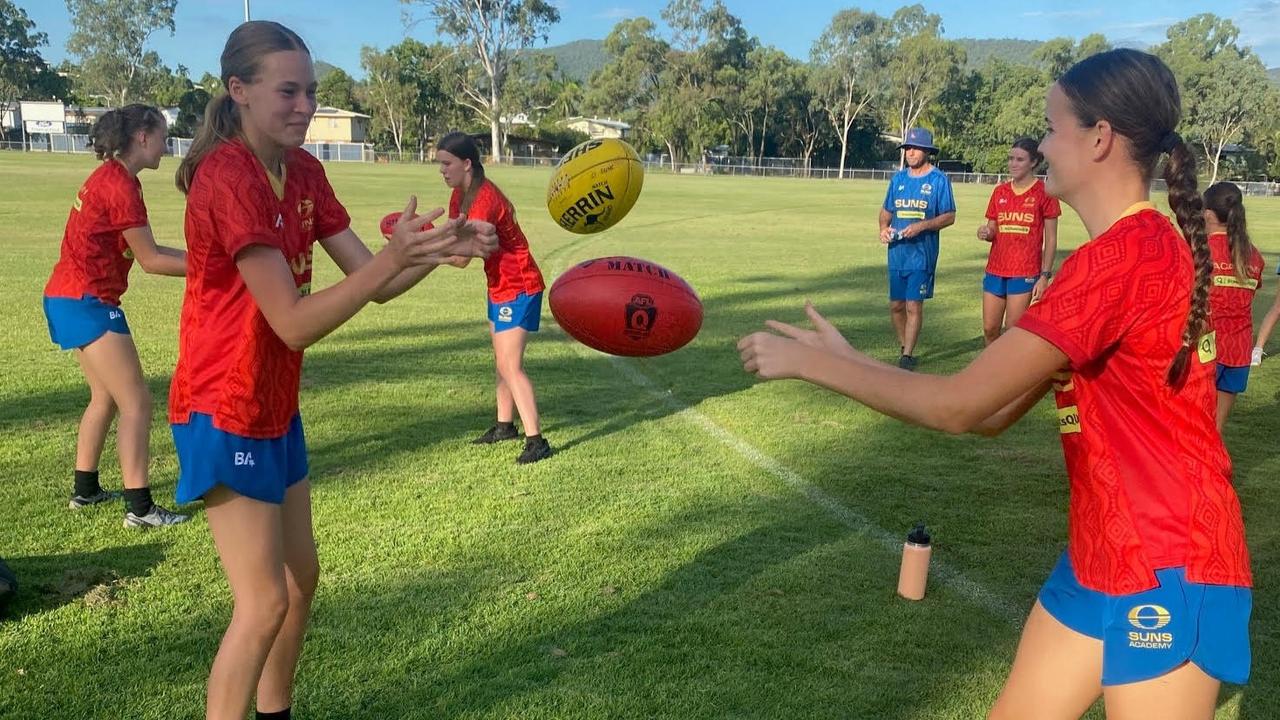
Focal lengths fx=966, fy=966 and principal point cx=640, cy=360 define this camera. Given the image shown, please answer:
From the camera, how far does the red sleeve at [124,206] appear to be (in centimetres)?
543

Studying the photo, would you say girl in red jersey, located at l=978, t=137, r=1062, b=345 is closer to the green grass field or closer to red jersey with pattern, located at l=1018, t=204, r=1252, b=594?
the green grass field

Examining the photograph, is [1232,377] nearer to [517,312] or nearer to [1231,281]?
[1231,281]

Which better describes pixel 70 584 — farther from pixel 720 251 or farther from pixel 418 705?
pixel 720 251

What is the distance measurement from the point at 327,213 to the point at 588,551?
8.66ft

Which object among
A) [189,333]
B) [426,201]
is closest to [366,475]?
[189,333]

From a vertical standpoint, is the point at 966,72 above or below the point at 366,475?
above

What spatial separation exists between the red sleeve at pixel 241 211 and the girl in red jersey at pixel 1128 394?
144cm

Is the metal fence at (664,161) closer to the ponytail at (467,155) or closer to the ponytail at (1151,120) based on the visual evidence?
the ponytail at (467,155)

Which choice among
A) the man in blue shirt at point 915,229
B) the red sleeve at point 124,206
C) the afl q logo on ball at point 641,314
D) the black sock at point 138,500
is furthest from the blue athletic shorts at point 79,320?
the man in blue shirt at point 915,229

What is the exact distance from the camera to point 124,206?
17.8ft

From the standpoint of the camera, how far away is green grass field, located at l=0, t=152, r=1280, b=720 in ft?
13.1

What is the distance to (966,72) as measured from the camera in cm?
9388

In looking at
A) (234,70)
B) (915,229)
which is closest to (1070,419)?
(234,70)

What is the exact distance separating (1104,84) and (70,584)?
4.91 metres
